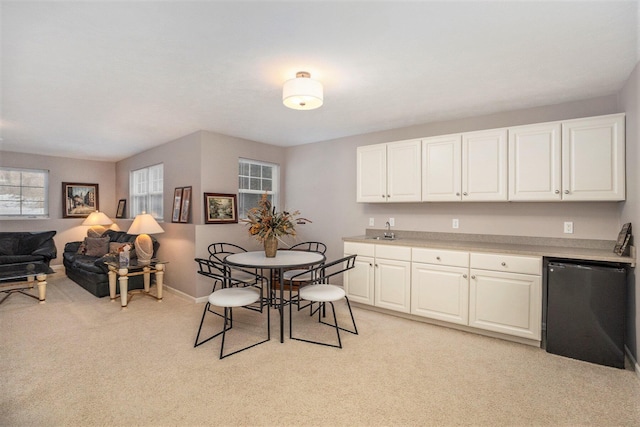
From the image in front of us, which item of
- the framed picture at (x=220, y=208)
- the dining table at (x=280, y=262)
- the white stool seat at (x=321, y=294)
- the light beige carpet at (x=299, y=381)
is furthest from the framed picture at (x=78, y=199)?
the white stool seat at (x=321, y=294)

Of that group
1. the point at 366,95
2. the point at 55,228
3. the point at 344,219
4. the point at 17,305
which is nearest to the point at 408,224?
the point at 344,219

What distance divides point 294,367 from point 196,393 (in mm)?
755

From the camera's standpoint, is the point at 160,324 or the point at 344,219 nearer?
the point at 160,324

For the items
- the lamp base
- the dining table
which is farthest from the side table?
the dining table

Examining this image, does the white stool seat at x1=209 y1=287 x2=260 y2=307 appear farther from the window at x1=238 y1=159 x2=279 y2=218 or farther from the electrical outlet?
the electrical outlet

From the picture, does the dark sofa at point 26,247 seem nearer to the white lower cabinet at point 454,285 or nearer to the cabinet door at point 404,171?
the white lower cabinet at point 454,285

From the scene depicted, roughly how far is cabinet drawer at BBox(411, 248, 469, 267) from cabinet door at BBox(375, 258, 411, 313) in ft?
0.50

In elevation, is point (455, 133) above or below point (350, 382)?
above

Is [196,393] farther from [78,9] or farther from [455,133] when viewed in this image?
[455,133]

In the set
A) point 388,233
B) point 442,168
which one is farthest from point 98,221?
point 442,168

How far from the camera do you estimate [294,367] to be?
2.64 m

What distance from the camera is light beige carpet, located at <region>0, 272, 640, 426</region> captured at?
6.67 feet

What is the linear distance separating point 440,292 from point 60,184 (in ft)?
25.3

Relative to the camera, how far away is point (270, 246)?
3.49 metres
